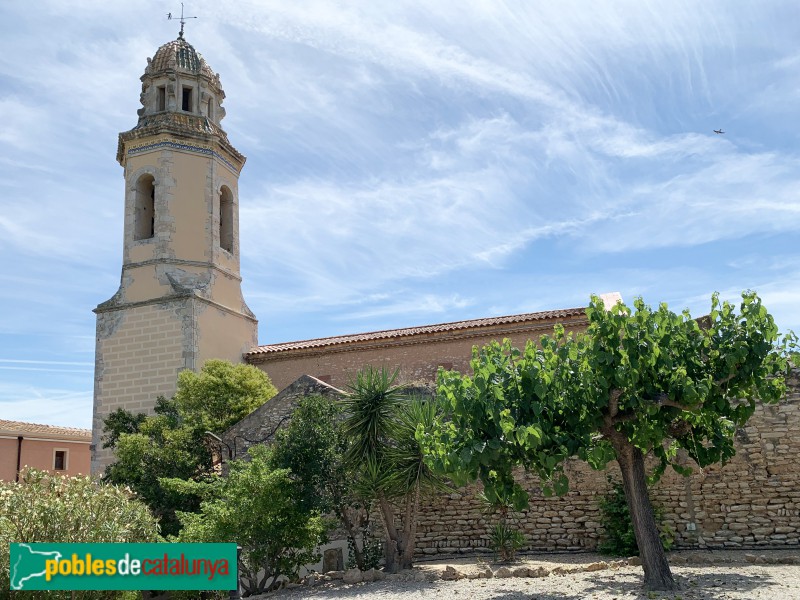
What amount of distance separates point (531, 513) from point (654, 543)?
4.34 m

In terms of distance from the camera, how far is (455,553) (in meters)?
13.9

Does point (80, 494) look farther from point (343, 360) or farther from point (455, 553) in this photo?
point (343, 360)

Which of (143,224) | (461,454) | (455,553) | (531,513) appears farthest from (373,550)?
(143,224)

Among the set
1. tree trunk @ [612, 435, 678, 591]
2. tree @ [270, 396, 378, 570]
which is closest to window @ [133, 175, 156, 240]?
tree @ [270, 396, 378, 570]

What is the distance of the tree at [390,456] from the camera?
40.3 feet

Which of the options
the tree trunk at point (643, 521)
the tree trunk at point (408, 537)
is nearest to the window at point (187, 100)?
the tree trunk at point (408, 537)

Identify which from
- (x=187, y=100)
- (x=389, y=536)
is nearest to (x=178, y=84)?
(x=187, y=100)

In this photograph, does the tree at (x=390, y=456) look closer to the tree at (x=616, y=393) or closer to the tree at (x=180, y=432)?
the tree at (x=616, y=393)

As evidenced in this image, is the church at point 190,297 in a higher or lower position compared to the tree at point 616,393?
higher

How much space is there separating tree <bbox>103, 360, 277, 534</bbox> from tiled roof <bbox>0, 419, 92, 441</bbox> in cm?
1476

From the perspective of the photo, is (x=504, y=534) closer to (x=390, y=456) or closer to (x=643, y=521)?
(x=390, y=456)

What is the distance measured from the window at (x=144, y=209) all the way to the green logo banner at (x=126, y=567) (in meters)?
14.9

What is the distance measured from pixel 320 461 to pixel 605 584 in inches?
188

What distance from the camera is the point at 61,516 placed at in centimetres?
1039
